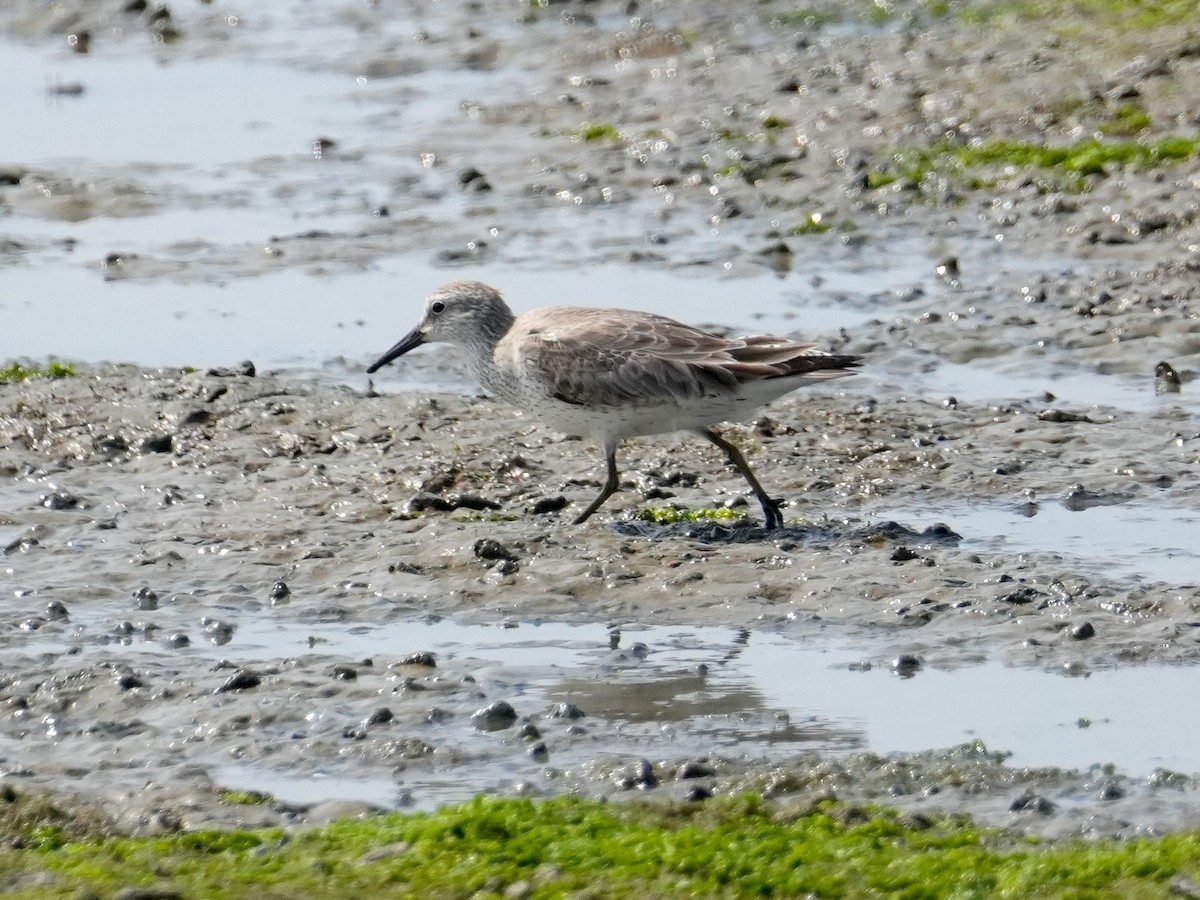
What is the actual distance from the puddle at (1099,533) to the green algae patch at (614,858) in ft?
10.1

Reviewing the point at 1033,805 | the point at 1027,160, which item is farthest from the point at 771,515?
the point at 1027,160

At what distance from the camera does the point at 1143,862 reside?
235 inches

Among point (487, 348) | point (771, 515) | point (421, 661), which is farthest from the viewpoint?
point (487, 348)

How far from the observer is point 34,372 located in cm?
1212

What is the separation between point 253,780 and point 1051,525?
449cm

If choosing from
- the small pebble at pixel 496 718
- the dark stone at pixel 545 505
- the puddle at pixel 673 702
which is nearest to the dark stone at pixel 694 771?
the puddle at pixel 673 702

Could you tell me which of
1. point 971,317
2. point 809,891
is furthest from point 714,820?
point 971,317

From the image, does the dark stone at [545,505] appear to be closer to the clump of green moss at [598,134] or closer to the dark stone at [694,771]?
the dark stone at [694,771]

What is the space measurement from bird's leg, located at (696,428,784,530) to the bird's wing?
0.44 metres

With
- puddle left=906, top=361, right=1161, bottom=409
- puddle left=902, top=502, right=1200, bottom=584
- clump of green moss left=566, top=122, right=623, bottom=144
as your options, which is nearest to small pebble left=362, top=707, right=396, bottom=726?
puddle left=902, top=502, right=1200, bottom=584

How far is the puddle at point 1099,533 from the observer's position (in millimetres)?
9164

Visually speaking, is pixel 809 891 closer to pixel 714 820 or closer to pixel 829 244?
pixel 714 820

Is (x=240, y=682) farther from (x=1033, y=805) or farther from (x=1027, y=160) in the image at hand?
(x=1027, y=160)

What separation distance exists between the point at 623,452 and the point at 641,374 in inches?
58.3
